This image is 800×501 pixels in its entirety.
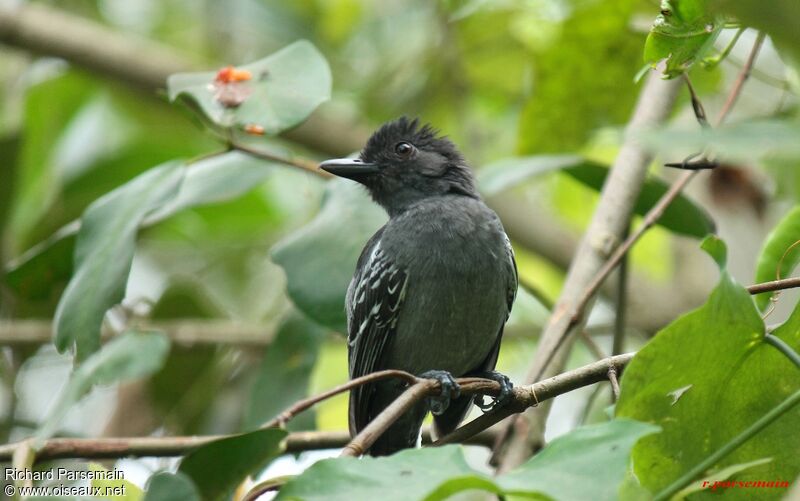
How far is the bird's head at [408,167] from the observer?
4.84 m

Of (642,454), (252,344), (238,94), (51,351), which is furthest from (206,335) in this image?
(642,454)

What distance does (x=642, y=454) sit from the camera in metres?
2.46

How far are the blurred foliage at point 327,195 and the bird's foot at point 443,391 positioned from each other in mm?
439

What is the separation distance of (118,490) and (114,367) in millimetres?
405

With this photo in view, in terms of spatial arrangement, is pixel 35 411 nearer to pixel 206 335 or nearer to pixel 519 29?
pixel 206 335

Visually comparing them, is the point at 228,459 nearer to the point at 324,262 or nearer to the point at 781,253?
the point at 324,262

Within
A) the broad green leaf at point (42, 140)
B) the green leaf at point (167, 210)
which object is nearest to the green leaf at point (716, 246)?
the green leaf at point (167, 210)

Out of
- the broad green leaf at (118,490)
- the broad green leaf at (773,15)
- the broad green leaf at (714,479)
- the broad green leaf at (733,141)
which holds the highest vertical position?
the broad green leaf at (773,15)

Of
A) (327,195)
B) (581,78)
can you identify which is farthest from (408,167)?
(581,78)

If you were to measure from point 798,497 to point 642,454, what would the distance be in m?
0.54

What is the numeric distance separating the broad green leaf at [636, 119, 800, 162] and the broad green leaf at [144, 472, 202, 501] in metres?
1.28

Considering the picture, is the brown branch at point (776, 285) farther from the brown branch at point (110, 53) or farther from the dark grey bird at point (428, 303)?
the brown branch at point (110, 53)

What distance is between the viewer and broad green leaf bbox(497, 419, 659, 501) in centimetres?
195

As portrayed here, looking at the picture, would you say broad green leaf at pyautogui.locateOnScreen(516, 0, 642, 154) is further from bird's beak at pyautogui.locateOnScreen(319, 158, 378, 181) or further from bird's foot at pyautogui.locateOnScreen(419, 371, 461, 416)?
bird's foot at pyautogui.locateOnScreen(419, 371, 461, 416)
